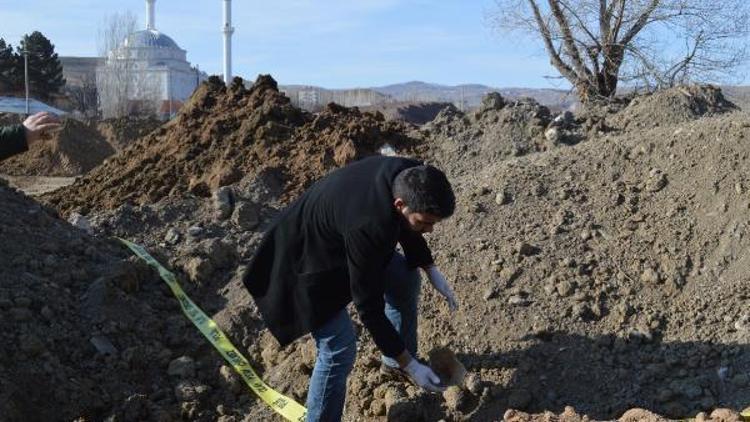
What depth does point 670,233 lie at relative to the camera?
17.4 feet

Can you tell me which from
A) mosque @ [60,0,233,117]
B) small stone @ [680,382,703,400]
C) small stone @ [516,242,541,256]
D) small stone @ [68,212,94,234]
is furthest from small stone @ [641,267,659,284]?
mosque @ [60,0,233,117]

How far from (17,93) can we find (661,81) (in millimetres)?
42647

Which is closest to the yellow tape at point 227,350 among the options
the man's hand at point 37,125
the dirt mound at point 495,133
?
the man's hand at point 37,125

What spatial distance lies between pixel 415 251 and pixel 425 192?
3.15 ft

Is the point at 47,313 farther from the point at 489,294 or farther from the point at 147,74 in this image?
the point at 147,74

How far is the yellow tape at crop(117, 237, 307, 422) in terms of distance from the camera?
4.53m

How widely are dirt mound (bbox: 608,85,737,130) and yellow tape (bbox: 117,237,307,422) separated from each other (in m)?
4.19

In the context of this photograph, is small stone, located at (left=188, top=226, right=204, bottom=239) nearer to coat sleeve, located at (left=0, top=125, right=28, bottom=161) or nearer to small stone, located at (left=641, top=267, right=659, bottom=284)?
coat sleeve, located at (left=0, top=125, right=28, bottom=161)

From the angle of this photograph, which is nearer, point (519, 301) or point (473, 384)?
point (473, 384)

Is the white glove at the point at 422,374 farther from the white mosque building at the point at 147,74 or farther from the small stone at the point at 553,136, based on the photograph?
the white mosque building at the point at 147,74

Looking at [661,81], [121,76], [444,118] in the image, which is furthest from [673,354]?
[121,76]

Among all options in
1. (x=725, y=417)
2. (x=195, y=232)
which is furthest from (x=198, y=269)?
(x=725, y=417)

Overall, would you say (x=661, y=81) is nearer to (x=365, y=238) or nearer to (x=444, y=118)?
(x=444, y=118)

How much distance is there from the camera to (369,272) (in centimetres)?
341
